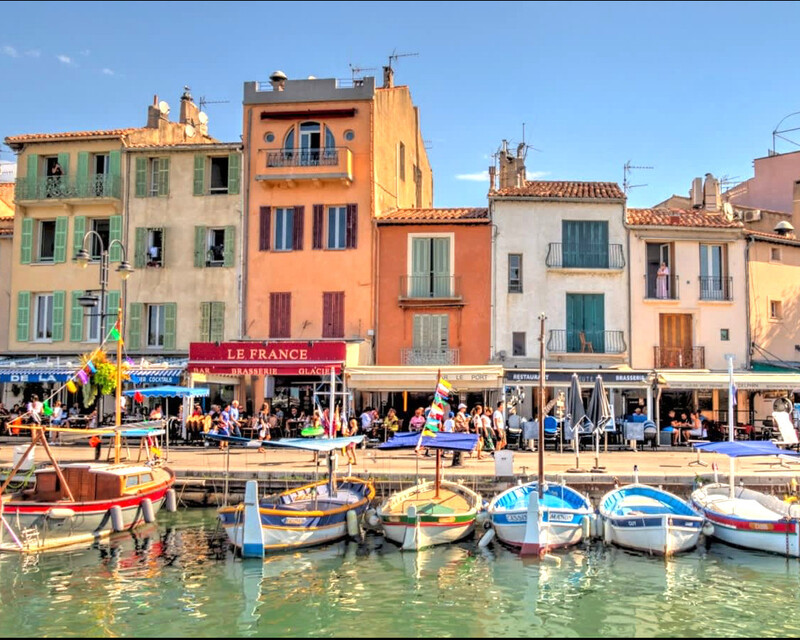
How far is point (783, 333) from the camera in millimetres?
35781

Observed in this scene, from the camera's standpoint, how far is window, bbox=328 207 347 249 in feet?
117

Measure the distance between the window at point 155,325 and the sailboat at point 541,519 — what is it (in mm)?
19887

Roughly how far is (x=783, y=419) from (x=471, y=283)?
497 inches

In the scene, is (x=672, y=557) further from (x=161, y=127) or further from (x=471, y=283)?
(x=161, y=127)

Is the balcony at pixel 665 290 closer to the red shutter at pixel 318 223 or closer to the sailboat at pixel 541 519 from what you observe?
the red shutter at pixel 318 223

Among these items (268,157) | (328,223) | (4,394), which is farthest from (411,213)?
(4,394)

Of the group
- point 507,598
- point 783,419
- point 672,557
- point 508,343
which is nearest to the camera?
point 507,598

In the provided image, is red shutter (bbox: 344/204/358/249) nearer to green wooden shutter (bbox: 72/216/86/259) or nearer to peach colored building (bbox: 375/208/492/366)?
peach colored building (bbox: 375/208/492/366)

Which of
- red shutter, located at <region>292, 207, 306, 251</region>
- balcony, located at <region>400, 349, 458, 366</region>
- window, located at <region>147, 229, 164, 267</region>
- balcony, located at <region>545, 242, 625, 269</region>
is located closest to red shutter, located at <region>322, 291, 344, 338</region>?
red shutter, located at <region>292, 207, 306, 251</region>

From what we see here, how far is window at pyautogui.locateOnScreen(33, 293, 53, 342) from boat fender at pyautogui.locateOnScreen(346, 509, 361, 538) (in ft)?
69.3

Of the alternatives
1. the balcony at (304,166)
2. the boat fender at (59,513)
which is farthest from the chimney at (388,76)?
the boat fender at (59,513)

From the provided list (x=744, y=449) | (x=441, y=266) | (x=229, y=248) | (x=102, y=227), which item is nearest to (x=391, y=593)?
(x=744, y=449)

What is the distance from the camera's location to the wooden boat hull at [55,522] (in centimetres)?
1981

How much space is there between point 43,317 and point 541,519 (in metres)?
25.9
